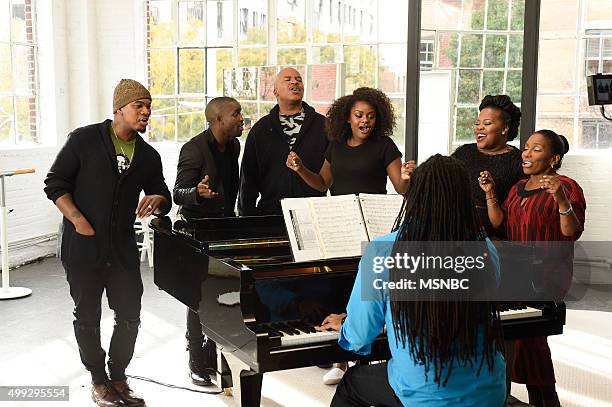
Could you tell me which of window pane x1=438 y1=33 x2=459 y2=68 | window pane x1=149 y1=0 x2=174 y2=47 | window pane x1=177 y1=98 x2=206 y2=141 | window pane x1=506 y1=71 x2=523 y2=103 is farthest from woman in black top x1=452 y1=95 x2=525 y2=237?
window pane x1=149 y1=0 x2=174 y2=47

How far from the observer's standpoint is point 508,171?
12.1 feet

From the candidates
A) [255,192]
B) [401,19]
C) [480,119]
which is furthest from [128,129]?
[401,19]

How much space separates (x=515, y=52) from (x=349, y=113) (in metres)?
2.57

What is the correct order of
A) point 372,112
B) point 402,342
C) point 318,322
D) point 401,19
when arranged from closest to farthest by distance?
point 402,342
point 318,322
point 372,112
point 401,19

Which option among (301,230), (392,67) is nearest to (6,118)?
(392,67)

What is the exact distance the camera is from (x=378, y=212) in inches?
125

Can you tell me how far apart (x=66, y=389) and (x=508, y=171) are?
2567 mm

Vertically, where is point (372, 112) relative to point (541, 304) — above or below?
above

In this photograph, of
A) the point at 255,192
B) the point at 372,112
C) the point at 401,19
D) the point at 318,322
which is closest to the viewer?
the point at 318,322

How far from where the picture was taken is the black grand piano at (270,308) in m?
2.79

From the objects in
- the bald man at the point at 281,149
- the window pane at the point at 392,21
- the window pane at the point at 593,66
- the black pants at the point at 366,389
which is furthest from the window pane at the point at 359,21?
the black pants at the point at 366,389

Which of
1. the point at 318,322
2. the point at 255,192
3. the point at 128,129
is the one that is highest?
the point at 128,129

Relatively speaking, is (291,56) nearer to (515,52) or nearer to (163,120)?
(163,120)

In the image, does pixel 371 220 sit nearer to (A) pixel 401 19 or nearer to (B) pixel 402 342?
(B) pixel 402 342
